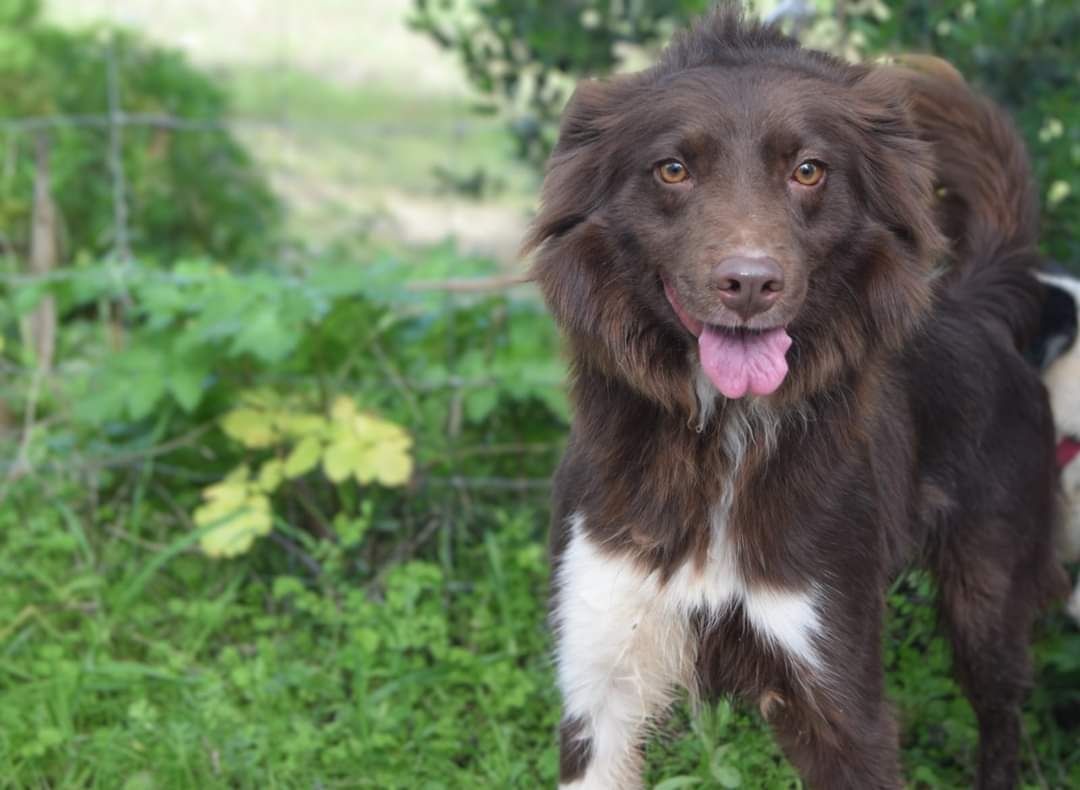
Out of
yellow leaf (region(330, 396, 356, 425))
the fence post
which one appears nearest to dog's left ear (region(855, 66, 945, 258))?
yellow leaf (region(330, 396, 356, 425))

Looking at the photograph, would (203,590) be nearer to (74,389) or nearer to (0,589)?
(0,589)

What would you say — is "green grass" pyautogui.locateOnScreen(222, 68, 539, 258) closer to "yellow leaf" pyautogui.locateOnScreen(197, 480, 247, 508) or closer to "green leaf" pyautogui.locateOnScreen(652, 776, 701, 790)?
"yellow leaf" pyautogui.locateOnScreen(197, 480, 247, 508)

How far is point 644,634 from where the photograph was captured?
288 cm

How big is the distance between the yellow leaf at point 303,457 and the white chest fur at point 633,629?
155 centimetres

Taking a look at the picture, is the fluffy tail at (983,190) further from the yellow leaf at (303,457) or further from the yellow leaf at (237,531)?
the yellow leaf at (237,531)

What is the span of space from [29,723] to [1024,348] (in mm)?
2668

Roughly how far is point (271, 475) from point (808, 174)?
2248 mm

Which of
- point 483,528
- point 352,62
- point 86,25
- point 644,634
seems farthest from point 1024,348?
point 352,62

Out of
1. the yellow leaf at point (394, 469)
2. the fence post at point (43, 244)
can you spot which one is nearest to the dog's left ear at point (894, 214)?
the yellow leaf at point (394, 469)

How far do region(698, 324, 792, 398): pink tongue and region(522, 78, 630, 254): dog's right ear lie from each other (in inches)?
14.8

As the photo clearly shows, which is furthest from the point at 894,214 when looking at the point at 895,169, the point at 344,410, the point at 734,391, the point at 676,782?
the point at 344,410

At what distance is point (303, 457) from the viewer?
14.4ft

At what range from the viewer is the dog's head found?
2621mm

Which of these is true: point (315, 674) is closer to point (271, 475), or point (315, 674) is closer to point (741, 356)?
point (271, 475)
